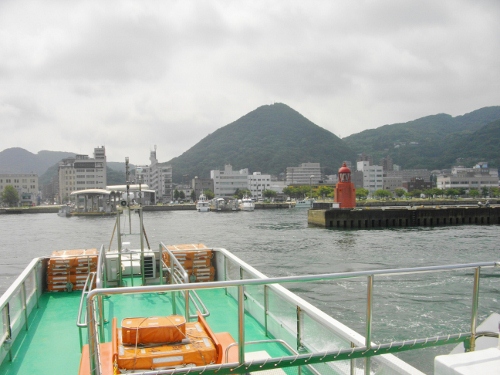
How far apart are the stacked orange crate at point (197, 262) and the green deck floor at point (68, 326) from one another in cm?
146

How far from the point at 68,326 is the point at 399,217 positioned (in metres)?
56.2

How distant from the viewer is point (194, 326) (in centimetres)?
405

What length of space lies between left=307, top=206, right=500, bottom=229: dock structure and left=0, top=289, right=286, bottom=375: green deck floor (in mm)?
48669

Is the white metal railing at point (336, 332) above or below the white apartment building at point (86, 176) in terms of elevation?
below

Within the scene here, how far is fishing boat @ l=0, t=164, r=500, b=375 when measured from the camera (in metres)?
3.10

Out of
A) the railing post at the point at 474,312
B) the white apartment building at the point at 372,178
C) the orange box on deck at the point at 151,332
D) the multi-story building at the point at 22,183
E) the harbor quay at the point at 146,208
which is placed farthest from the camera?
the white apartment building at the point at 372,178

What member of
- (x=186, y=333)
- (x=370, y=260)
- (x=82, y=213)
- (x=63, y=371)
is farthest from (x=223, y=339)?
(x=82, y=213)

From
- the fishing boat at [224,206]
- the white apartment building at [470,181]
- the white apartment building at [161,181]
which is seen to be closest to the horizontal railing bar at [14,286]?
the fishing boat at [224,206]

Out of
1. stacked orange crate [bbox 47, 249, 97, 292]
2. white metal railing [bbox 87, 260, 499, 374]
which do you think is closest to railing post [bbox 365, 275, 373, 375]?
white metal railing [bbox 87, 260, 499, 374]

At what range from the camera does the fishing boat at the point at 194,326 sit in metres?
3.10

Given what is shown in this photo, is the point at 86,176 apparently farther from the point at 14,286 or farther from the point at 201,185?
the point at 14,286

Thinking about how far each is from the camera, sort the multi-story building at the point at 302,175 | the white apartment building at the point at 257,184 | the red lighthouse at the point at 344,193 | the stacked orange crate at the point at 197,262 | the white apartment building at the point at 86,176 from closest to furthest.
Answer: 1. the stacked orange crate at the point at 197,262
2. the red lighthouse at the point at 344,193
3. the white apartment building at the point at 86,176
4. the white apartment building at the point at 257,184
5. the multi-story building at the point at 302,175

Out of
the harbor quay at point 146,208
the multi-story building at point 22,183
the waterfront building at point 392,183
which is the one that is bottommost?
the harbor quay at point 146,208

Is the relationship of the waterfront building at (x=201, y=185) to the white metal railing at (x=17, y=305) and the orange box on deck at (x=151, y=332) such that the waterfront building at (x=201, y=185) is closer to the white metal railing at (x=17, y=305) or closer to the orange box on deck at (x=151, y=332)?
the white metal railing at (x=17, y=305)
